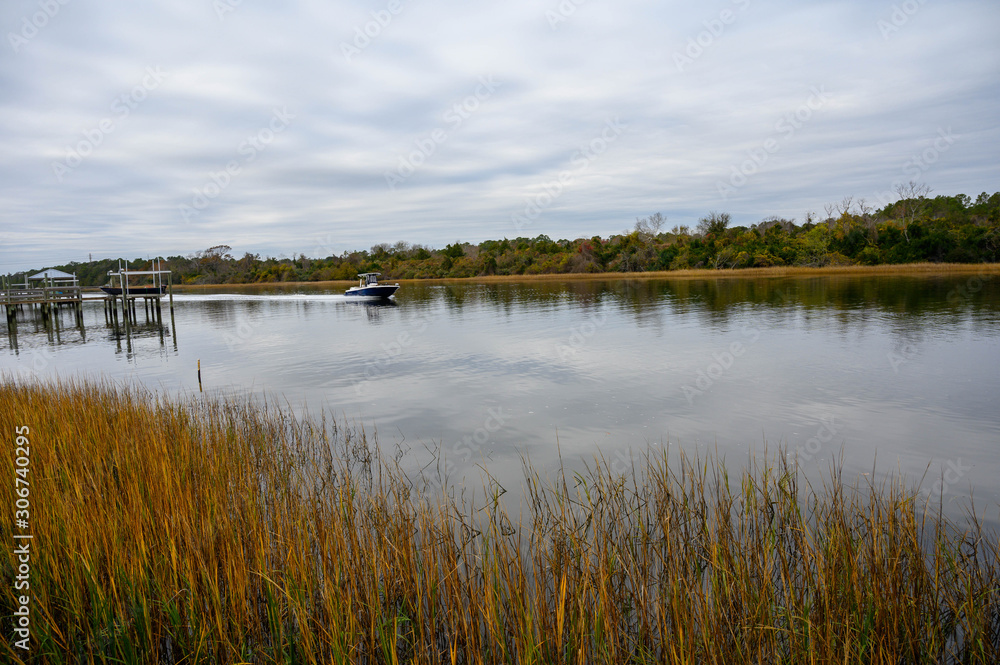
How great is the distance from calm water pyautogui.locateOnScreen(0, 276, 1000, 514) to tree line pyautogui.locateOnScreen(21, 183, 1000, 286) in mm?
23545

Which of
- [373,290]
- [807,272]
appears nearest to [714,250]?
[807,272]

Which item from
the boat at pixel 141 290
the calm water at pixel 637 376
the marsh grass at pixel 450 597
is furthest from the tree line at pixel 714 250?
the marsh grass at pixel 450 597

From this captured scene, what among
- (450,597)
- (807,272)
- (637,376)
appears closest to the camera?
(450,597)

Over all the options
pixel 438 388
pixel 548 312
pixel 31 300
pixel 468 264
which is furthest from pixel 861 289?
pixel 468 264

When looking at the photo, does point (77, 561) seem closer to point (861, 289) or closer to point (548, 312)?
point (548, 312)

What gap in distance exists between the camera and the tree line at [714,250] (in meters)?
58.3

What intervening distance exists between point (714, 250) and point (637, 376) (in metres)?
65.9

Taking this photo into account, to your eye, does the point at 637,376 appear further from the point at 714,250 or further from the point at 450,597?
the point at 714,250

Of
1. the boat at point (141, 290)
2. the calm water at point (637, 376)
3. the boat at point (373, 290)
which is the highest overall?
the boat at point (141, 290)

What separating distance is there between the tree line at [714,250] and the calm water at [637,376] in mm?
23545

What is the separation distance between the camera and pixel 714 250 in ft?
245

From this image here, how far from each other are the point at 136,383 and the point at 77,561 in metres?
13.8

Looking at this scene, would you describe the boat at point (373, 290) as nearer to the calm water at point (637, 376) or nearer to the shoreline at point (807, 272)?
the calm water at point (637, 376)

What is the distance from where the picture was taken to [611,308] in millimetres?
34344
